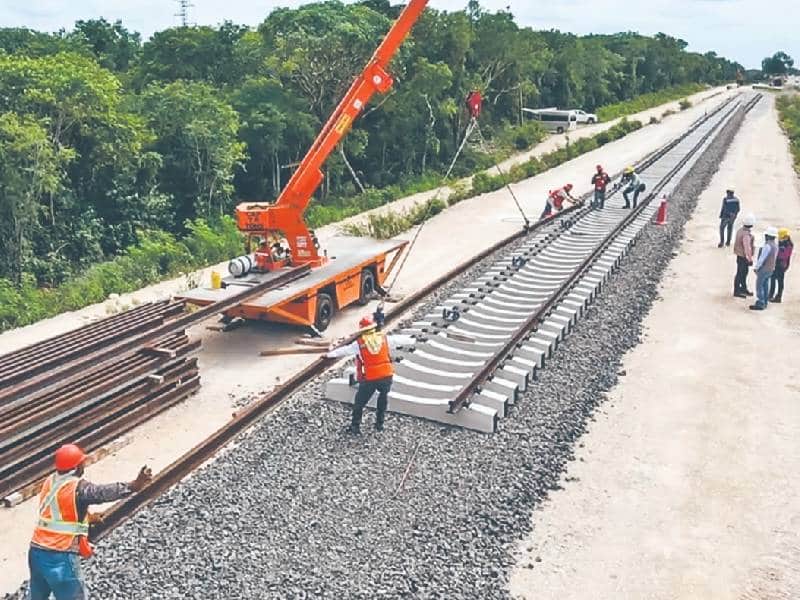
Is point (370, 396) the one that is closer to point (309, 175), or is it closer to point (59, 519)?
point (59, 519)

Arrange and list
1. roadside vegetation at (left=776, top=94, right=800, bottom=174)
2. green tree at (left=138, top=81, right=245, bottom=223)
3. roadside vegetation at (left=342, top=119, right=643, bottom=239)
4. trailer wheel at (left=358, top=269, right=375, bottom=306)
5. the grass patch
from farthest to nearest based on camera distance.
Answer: the grass patch
roadside vegetation at (left=776, top=94, right=800, bottom=174)
green tree at (left=138, top=81, right=245, bottom=223)
roadside vegetation at (left=342, top=119, right=643, bottom=239)
trailer wheel at (left=358, top=269, right=375, bottom=306)

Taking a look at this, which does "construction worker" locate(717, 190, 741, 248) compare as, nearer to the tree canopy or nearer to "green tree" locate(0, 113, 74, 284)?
the tree canopy

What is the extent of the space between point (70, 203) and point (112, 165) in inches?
65.8

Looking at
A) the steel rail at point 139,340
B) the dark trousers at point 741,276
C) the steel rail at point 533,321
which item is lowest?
the dark trousers at point 741,276

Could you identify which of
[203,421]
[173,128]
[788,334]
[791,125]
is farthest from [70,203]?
[791,125]

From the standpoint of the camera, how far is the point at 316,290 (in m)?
12.3

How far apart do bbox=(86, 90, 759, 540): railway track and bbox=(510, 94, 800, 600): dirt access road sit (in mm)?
1297

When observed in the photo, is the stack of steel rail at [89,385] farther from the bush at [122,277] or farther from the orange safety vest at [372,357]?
the bush at [122,277]

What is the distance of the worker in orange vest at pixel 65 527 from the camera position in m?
5.43

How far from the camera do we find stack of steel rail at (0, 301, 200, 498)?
8039mm

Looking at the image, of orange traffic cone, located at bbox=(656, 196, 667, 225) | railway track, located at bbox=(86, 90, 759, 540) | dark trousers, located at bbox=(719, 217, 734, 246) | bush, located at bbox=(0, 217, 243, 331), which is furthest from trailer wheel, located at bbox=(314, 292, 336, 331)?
orange traffic cone, located at bbox=(656, 196, 667, 225)

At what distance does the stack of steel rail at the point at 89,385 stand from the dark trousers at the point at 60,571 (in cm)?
251

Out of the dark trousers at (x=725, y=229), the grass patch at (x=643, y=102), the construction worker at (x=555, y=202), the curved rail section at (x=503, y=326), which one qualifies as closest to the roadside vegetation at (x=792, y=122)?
the grass patch at (x=643, y=102)

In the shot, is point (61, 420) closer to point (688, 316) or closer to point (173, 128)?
point (688, 316)
